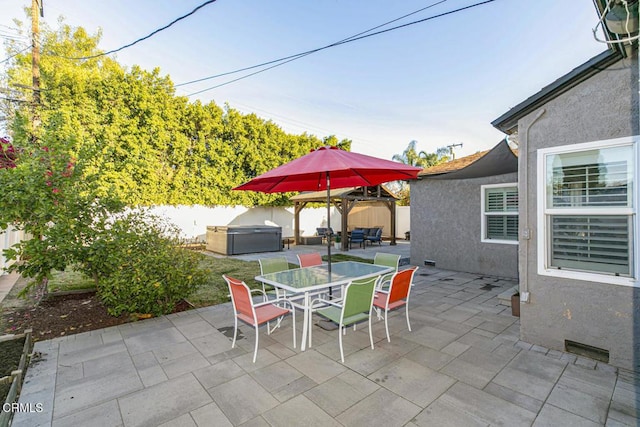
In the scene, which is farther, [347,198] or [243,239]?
[347,198]

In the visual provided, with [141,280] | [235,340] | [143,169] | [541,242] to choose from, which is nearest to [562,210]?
[541,242]

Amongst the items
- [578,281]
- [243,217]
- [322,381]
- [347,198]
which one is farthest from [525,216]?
[243,217]

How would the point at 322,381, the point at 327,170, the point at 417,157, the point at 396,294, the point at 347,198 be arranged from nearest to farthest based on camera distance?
the point at 322,381, the point at 327,170, the point at 396,294, the point at 347,198, the point at 417,157

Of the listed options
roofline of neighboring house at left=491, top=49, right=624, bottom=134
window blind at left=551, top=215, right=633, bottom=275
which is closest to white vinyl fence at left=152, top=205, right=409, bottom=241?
roofline of neighboring house at left=491, top=49, right=624, bottom=134

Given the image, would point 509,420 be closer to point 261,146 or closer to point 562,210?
point 562,210

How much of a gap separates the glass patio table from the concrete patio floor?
1.69ft

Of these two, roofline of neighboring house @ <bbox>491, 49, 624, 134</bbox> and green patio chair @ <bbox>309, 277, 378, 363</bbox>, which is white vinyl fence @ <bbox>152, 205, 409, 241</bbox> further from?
roofline of neighboring house @ <bbox>491, 49, 624, 134</bbox>

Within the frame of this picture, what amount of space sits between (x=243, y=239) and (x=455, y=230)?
305 inches

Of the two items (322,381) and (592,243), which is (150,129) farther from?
(592,243)

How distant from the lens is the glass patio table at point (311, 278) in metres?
3.45

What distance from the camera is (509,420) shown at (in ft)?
7.27

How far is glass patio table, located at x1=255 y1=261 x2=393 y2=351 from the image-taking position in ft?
11.3

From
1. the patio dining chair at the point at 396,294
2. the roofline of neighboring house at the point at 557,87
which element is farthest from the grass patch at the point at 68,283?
the roofline of neighboring house at the point at 557,87

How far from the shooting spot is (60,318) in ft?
14.8
